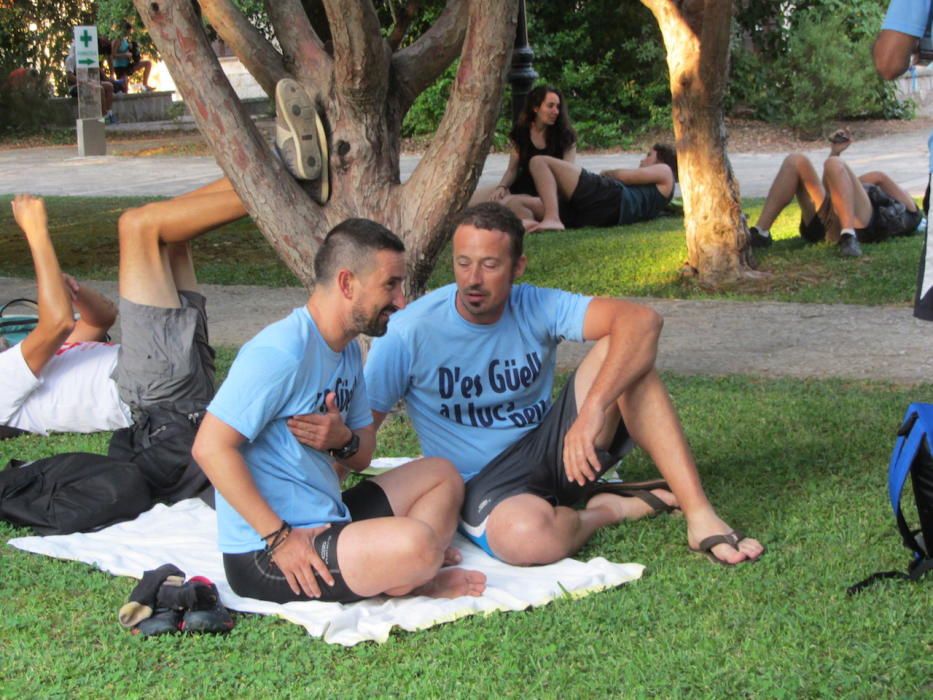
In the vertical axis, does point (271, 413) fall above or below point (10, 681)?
above

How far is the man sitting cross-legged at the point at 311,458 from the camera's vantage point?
3637 millimetres

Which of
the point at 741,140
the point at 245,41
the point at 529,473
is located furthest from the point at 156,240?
the point at 741,140

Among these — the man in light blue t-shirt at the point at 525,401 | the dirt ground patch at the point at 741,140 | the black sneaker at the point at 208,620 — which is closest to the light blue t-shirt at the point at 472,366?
the man in light blue t-shirt at the point at 525,401

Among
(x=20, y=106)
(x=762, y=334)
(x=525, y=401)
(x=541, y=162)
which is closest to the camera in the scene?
(x=525, y=401)

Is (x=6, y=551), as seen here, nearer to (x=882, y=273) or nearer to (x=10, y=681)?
(x=10, y=681)

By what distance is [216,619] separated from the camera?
12.0ft

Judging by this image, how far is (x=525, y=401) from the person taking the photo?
14.6 feet

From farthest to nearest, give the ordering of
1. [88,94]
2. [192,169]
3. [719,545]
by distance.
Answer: [88,94] → [192,169] → [719,545]

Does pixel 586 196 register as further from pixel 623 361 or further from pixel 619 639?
pixel 619 639

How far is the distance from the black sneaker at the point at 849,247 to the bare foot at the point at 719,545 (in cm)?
551

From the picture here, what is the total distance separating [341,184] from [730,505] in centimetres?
222

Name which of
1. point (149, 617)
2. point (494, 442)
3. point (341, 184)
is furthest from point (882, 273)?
point (149, 617)

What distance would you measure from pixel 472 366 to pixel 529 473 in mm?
401

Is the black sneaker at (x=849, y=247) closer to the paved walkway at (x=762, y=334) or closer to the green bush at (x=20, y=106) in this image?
the paved walkway at (x=762, y=334)
